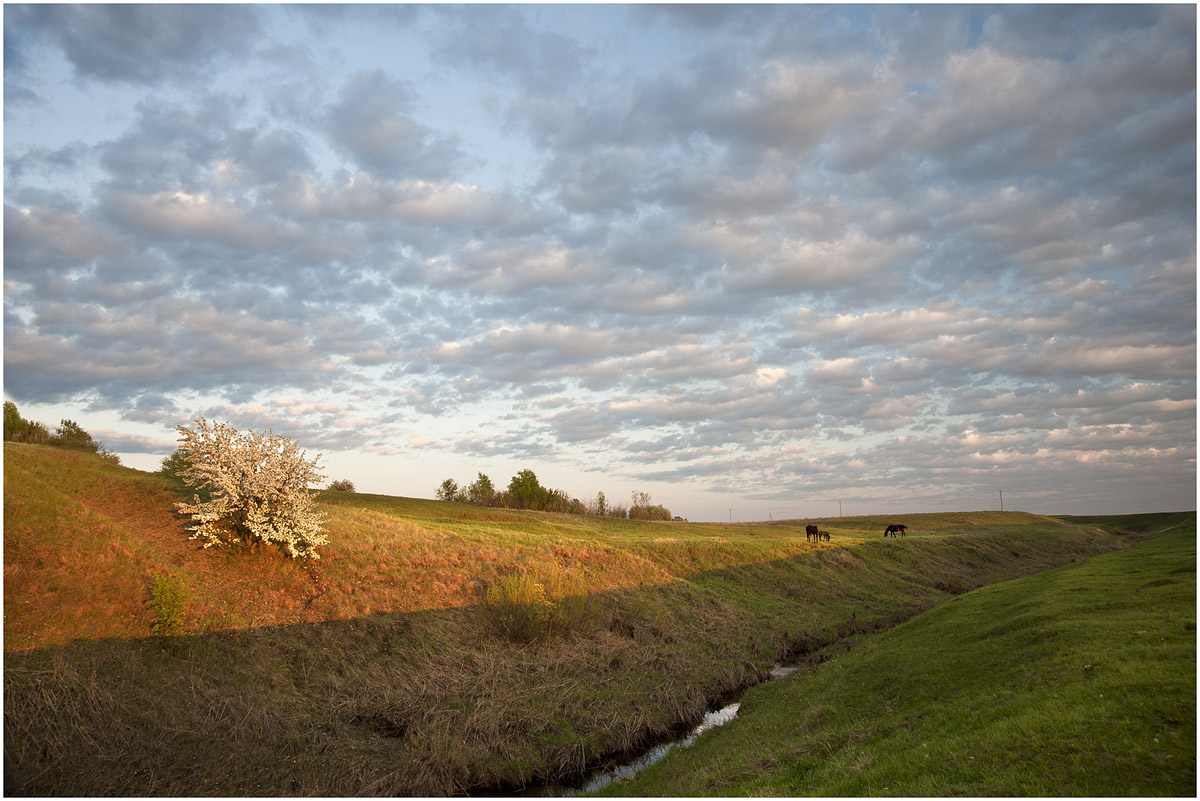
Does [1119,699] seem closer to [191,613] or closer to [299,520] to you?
[191,613]

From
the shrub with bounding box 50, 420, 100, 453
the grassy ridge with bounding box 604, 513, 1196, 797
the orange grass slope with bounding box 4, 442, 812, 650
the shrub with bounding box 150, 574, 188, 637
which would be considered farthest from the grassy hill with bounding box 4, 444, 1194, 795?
the shrub with bounding box 50, 420, 100, 453

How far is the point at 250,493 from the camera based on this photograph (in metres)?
25.2

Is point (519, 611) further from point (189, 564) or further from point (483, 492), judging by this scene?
point (483, 492)

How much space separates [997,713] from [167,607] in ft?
74.2

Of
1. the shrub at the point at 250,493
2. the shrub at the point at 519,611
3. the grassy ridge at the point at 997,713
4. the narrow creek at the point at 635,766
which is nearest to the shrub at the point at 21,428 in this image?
the shrub at the point at 250,493

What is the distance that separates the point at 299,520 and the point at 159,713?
35.7 feet

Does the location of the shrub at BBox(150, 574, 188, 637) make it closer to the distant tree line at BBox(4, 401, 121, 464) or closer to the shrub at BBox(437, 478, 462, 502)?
the distant tree line at BBox(4, 401, 121, 464)

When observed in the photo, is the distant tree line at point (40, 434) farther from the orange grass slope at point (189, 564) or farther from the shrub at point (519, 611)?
the shrub at point (519, 611)

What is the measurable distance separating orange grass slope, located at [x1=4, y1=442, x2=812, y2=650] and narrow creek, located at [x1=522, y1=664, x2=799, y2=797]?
979 centimetres

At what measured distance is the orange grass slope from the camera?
17.8 meters

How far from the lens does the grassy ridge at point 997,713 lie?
955cm

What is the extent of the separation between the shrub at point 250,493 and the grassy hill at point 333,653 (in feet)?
3.40

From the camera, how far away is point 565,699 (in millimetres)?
19953

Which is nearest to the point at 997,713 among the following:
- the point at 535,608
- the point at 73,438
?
the point at 535,608
